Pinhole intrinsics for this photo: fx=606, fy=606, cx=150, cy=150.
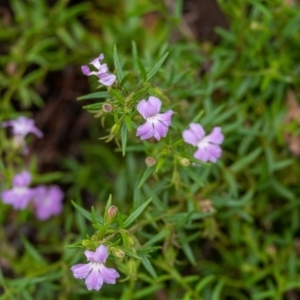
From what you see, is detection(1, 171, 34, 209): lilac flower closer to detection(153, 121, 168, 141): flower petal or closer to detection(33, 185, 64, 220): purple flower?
detection(33, 185, 64, 220): purple flower

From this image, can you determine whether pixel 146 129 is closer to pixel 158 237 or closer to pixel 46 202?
pixel 158 237

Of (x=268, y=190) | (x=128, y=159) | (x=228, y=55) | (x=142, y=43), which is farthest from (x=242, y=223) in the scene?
(x=142, y=43)

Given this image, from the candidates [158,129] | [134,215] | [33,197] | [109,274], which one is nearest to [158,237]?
[134,215]

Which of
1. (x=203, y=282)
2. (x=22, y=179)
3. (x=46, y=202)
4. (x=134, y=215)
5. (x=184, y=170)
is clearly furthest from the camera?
(x=46, y=202)

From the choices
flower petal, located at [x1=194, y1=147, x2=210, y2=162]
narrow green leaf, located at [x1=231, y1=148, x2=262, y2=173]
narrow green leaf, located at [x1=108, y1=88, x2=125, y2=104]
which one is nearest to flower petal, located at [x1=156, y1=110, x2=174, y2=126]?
narrow green leaf, located at [x1=108, y1=88, x2=125, y2=104]

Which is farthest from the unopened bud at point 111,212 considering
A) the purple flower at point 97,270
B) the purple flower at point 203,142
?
the purple flower at point 203,142

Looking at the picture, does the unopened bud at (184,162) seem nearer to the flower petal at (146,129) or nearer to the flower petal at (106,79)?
the flower petal at (146,129)
